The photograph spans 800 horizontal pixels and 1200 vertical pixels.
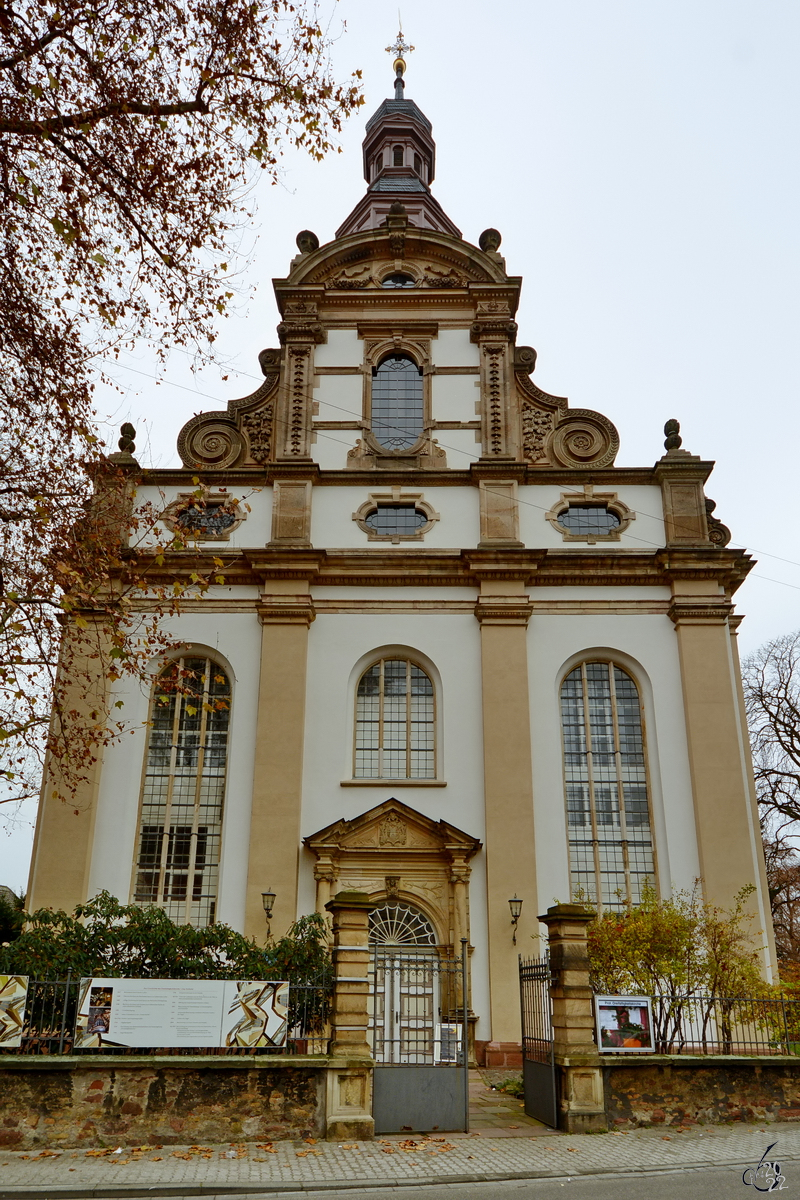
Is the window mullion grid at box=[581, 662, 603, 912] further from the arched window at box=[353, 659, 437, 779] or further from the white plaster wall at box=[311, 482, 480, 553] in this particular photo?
the white plaster wall at box=[311, 482, 480, 553]

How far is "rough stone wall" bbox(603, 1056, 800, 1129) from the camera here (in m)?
11.7

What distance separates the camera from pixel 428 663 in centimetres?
2070

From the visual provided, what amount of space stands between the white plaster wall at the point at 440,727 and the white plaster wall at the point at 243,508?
2.47 metres

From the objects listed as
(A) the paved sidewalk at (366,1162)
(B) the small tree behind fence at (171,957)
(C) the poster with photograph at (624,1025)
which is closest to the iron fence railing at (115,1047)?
(B) the small tree behind fence at (171,957)

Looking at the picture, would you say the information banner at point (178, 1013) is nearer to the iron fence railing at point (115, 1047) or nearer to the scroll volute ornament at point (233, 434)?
the iron fence railing at point (115, 1047)

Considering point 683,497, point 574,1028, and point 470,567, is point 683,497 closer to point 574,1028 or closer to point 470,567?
point 470,567

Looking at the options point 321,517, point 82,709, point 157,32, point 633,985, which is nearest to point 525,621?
point 321,517

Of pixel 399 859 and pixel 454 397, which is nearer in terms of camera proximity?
pixel 399 859

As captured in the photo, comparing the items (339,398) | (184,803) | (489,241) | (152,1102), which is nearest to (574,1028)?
(152,1102)

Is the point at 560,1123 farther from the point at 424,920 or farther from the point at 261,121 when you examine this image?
the point at 261,121

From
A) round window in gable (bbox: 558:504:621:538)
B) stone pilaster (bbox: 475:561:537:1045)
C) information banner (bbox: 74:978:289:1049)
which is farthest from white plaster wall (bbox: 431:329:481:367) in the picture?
information banner (bbox: 74:978:289:1049)

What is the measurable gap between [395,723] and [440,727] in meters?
0.94

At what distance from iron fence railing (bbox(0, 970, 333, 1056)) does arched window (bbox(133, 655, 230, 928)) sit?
21.8 ft

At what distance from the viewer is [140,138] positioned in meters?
9.16
